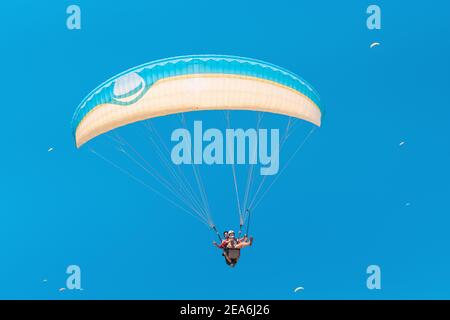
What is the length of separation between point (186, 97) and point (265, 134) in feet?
15.3

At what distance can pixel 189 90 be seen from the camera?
17062 millimetres

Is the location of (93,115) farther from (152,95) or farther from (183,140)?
(183,140)

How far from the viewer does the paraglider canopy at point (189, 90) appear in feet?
55.5

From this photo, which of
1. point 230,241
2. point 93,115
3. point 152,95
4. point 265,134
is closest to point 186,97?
point 152,95

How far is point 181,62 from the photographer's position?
16859 millimetres

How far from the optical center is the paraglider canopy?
16.9 m

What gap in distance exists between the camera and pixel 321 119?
18844 mm
